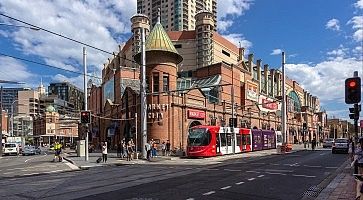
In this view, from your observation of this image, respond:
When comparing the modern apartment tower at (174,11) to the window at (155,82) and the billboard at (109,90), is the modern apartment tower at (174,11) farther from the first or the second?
the window at (155,82)

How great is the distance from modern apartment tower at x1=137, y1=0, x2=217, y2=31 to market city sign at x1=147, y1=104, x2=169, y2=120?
97.9 m

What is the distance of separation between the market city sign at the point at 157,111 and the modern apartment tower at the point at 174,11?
97930mm

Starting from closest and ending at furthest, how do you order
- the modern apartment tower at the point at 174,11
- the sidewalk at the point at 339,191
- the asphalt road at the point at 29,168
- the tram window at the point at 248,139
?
the sidewalk at the point at 339,191 < the asphalt road at the point at 29,168 < the tram window at the point at 248,139 < the modern apartment tower at the point at 174,11

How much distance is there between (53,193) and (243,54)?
103962mm

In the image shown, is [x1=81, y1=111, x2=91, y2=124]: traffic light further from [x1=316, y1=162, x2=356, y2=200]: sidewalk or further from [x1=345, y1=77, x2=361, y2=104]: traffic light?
[x1=345, y1=77, x2=361, y2=104]: traffic light

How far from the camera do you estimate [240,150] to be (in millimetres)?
48312

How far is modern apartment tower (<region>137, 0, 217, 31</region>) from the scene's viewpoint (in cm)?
14475

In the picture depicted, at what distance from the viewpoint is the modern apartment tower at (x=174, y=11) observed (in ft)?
475

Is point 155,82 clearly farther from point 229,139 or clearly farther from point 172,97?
point 229,139

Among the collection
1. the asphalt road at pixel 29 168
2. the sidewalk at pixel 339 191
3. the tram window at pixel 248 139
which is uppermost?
the sidewalk at pixel 339 191

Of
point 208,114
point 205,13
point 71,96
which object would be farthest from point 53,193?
point 71,96

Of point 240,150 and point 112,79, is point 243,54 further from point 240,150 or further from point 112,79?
point 240,150

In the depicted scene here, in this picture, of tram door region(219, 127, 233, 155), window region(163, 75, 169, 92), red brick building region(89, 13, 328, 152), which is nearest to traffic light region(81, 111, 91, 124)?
red brick building region(89, 13, 328, 152)

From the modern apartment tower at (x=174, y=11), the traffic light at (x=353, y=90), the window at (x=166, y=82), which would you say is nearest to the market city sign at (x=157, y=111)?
the window at (x=166, y=82)
